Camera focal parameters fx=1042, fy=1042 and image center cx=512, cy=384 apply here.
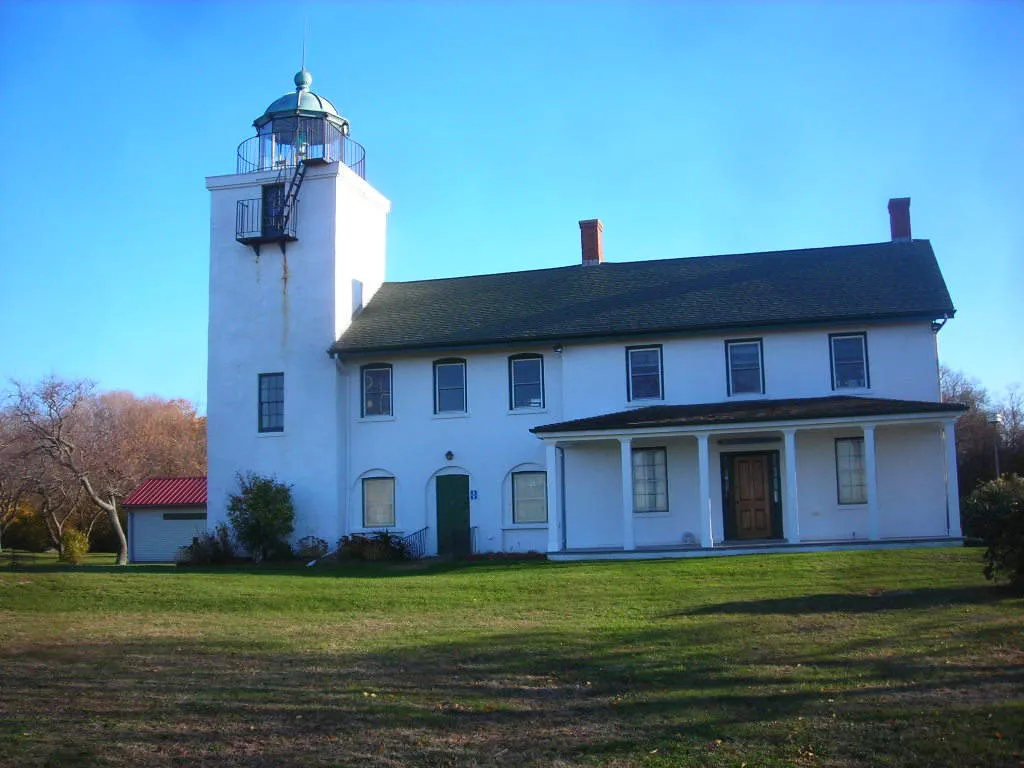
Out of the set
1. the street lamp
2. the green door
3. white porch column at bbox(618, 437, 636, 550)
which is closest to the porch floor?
white porch column at bbox(618, 437, 636, 550)

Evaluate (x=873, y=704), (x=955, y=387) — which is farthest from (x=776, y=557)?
(x=955, y=387)

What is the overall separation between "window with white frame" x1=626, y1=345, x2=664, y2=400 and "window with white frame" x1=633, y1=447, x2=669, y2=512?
142cm

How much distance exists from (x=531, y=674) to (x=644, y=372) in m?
16.0

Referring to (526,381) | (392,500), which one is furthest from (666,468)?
(392,500)

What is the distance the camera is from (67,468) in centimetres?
4125

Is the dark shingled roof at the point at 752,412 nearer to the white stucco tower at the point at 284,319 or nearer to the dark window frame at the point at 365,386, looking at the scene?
the dark window frame at the point at 365,386

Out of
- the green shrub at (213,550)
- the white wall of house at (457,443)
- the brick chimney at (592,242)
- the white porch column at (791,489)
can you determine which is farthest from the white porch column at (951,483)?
the green shrub at (213,550)

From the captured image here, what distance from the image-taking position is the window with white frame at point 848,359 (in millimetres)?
24844

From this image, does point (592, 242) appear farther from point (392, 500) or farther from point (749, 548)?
point (749, 548)

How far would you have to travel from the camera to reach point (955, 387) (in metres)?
59.1

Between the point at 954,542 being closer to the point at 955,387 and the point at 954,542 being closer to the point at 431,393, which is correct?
the point at 431,393

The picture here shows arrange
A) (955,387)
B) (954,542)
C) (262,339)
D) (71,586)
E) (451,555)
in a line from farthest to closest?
1. (955,387)
2. (262,339)
3. (451,555)
4. (954,542)
5. (71,586)

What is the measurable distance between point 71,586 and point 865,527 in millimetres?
16922

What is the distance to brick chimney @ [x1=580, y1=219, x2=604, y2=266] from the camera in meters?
29.9
